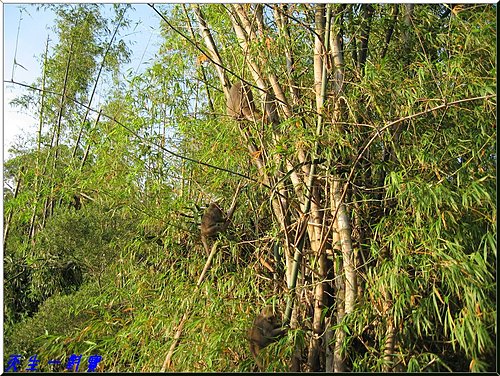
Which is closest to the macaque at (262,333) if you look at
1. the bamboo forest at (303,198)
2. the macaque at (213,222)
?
the bamboo forest at (303,198)

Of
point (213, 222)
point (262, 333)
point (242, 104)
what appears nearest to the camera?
point (262, 333)

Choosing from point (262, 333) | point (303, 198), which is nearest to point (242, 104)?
point (303, 198)

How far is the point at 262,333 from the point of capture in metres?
2.62

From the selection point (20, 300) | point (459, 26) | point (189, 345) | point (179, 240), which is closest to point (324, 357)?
point (189, 345)

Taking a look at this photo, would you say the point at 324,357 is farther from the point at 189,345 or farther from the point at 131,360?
the point at 131,360

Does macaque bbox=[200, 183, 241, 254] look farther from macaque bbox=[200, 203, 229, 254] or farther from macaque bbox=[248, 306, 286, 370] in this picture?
macaque bbox=[248, 306, 286, 370]

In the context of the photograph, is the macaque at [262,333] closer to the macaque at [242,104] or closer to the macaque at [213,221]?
the macaque at [213,221]

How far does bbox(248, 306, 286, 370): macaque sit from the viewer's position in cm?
261

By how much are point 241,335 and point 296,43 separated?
1506mm

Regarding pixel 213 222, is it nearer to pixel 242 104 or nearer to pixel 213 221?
pixel 213 221

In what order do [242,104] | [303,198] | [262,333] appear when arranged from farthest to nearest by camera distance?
[242,104] < [303,198] < [262,333]

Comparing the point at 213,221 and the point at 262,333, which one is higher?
the point at 213,221

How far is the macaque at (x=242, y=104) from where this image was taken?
3043mm

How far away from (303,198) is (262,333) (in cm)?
68
